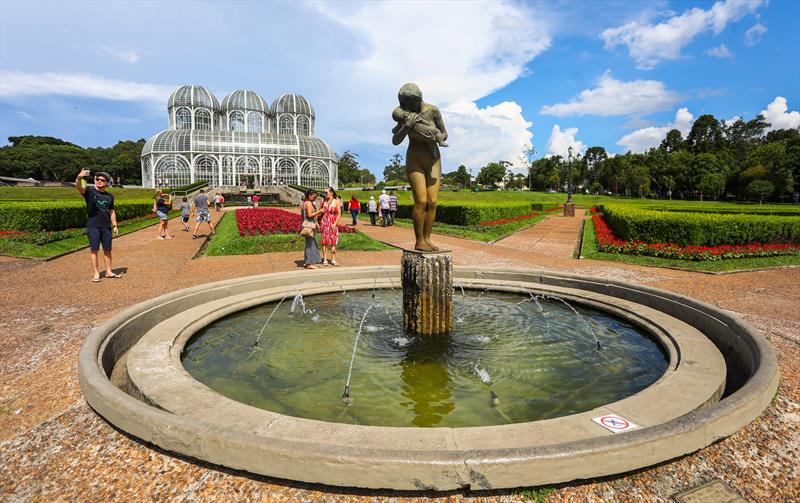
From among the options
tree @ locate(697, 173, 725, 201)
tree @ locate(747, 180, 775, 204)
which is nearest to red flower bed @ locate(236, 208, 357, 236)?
tree @ locate(747, 180, 775, 204)

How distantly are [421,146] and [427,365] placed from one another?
2.51 m

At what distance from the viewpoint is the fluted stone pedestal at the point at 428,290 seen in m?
4.77

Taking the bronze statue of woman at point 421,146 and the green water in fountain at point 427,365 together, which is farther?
the bronze statue of woman at point 421,146

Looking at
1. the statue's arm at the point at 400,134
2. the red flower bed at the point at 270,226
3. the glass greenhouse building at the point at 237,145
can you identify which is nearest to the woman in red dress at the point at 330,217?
the statue's arm at the point at 400,134

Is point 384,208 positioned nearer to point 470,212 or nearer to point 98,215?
point 470,212

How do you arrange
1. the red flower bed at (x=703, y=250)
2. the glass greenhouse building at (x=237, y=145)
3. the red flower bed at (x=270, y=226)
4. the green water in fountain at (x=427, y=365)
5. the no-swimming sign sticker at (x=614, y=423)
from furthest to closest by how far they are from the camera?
the glass greenhouse building at (x=237, y=145), the red flower bed at (x=270, y=226), the red flower bed at (x=703, y=250), the green water in fountain at (x=427, y=365), the no-swimming sign sticker at (x=614, y=423)

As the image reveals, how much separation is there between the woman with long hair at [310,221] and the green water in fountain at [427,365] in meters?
3.47

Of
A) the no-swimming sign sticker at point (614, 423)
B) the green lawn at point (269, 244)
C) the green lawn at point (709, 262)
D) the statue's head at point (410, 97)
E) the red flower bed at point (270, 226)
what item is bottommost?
the green lawn at point (709, 262)

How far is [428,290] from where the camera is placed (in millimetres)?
4809

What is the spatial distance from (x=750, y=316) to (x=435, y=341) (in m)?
4.88

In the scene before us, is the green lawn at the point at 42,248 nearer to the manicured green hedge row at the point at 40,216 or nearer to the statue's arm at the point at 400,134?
the manicured green hedge row at the point at 40,216

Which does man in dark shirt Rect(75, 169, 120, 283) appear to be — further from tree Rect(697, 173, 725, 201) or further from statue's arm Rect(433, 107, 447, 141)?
tree Rect(697, 173, 725, 201)

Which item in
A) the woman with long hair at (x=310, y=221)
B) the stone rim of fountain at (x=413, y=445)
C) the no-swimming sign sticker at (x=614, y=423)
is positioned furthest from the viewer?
the woman with long hair at (x=310, y=221)

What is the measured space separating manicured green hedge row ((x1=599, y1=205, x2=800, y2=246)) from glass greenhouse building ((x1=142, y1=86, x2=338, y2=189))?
49.8m
